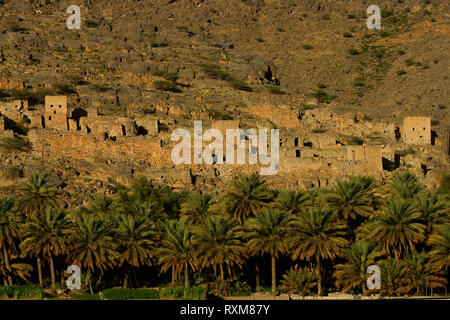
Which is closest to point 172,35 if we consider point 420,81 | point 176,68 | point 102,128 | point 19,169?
point 176,68

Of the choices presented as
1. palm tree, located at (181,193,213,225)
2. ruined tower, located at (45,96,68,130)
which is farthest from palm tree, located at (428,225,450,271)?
ruined tower, located at (45,96,68,130)

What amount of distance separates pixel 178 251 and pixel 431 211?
1242cm

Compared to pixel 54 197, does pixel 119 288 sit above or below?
below

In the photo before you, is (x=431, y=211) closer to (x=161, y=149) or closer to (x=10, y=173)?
(x=161, y=149)

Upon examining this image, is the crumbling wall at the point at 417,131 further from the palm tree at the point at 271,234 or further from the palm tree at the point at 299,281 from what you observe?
the palm tree at the point at 299,281

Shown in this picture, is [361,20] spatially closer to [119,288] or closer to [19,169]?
[19,169]

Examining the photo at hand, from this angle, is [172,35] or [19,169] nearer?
[19,169]

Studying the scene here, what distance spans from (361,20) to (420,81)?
28.2 m

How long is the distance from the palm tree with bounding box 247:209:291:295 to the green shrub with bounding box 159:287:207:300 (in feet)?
15.8

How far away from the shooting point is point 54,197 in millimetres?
51625

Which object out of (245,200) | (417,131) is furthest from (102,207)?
(417,131)

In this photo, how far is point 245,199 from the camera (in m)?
51.6

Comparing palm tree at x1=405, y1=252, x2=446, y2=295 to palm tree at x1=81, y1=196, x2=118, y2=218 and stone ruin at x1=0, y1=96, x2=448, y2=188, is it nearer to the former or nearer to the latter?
stone ruin at x1=0, y1=96, x2=448, y2=188
